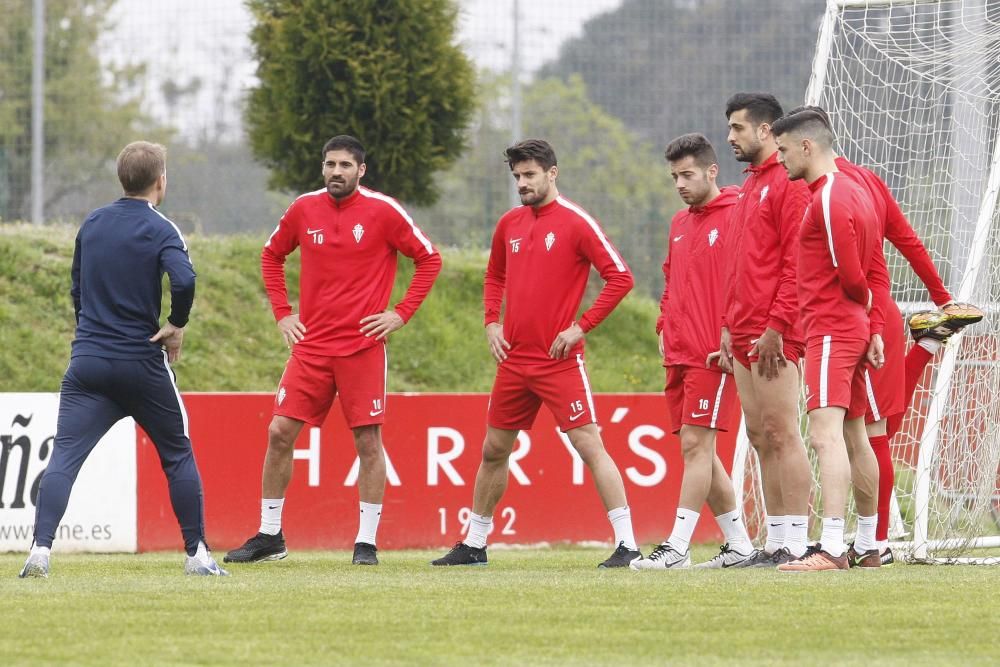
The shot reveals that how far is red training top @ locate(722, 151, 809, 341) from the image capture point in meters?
8.03

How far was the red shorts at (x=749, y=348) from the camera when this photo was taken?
809 centimetres

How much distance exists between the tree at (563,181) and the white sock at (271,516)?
25.8 ft

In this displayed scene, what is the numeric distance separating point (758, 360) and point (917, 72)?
3677 millimetres

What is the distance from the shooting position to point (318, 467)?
11.7 m

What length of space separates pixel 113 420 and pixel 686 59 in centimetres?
1146

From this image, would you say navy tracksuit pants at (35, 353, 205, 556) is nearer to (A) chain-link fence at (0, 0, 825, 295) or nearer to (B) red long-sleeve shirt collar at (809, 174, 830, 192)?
(B) red long-sleeve shirt collar at (809, 174, 830, 192)

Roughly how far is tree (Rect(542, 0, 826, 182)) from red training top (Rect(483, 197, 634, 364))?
868 cm

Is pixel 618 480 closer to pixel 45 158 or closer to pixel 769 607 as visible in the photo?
pixel 769 607

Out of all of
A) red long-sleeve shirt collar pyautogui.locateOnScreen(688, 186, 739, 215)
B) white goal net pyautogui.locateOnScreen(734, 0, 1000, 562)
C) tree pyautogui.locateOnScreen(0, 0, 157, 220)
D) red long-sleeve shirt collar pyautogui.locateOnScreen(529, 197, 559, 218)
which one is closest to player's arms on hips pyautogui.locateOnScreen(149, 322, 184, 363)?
red long-sleeve shirt collar pyautogui.locateOnScreen(529, 197, 559, 218)

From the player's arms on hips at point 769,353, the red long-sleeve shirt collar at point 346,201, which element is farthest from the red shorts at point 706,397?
the red long-sleeve shirt collar at point 346,201

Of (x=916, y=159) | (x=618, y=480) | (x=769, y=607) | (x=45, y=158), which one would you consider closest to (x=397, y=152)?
(x=45, y=158)

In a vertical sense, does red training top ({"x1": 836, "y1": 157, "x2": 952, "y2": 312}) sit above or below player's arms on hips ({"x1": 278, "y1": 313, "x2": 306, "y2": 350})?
above

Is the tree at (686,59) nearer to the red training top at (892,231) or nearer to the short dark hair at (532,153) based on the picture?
the short dark hair at (532,153)

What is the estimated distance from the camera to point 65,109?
60.5ft
